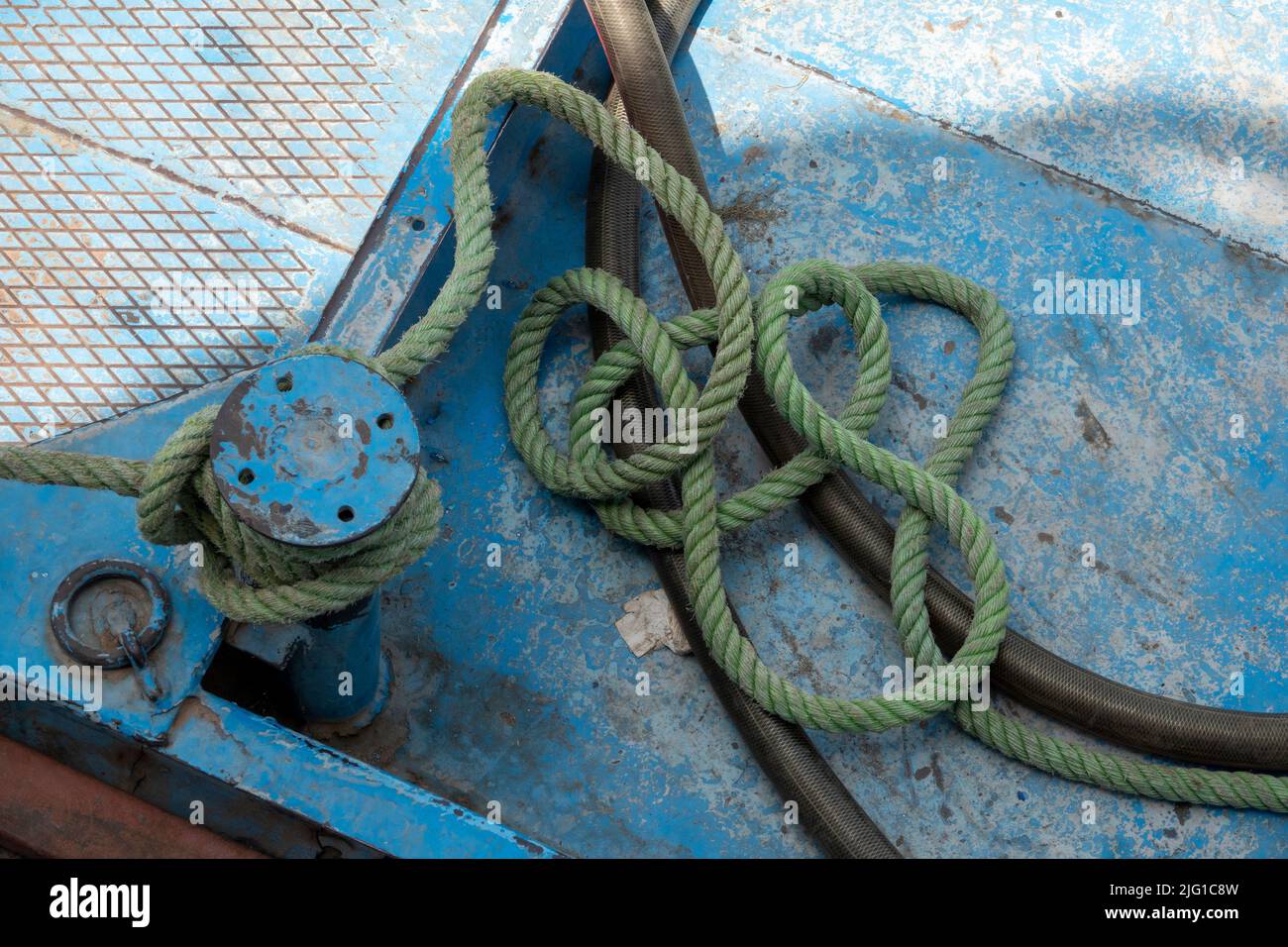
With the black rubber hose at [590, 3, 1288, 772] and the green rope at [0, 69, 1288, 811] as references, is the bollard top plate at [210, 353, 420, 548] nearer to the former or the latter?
the green rope at [0, 69, 1288, 811]

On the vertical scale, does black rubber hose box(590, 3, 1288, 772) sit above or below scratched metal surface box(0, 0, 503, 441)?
below

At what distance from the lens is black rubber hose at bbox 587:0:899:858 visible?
1909 mm

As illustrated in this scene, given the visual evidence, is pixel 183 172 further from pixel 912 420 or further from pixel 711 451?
pixel 912 420

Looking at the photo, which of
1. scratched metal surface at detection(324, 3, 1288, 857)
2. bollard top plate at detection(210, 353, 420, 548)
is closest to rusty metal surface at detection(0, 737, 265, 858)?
scratched metal surface at detection(324, 3, 1288, 857)

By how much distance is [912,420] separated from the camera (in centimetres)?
219

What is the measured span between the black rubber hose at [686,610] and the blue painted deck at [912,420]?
0.21ft

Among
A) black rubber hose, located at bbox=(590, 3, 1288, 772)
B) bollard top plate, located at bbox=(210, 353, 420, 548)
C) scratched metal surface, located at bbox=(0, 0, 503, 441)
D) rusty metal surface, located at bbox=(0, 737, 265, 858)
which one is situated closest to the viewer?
bollard top plate, located at bbox=(210, 353, 420, 548)

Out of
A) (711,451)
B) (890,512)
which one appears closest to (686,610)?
(711,451)

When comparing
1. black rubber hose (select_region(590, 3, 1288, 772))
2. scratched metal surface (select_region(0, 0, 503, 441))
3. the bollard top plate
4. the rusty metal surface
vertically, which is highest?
the bollard top plate

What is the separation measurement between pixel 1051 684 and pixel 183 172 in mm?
1455

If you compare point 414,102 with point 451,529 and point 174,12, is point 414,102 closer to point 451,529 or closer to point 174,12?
point 174,12

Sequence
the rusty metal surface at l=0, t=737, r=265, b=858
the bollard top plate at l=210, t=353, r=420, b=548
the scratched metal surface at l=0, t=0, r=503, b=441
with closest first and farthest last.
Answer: the bollard top plate at l=210, t=353, r=420, b=548
the rusty metal surface at l=0, t=737, r=265, b=858
the scratched metal surface at l=0, t=0, r=503, b=441

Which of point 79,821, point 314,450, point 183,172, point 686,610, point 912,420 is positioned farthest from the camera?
point 912,420

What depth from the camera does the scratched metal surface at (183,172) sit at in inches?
71.3
